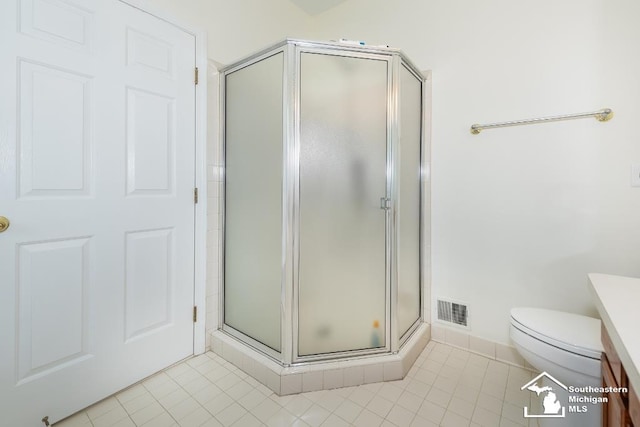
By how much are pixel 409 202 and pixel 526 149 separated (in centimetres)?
70

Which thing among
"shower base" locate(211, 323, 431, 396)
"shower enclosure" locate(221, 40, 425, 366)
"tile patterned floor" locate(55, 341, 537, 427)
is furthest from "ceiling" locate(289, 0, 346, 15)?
"tile patterned floor" locate(55, 341, 537, 427)

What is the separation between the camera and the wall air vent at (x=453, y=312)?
1.88 m

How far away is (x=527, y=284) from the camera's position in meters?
1.66

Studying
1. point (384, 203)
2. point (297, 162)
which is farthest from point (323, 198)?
point (384, 203)

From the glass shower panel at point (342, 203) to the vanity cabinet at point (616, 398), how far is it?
89cm

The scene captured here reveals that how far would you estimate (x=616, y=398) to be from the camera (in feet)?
2.62

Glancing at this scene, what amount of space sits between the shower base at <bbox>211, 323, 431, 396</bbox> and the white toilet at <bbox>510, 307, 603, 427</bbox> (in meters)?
0.61

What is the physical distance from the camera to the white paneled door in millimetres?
1157

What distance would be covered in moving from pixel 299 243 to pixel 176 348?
0.98 m

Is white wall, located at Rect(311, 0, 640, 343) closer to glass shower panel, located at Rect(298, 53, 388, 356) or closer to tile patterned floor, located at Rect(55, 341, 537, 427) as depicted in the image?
tile patterned floor, located at Rect(55, 341, 537, 427)

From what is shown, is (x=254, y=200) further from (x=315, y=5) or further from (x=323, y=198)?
(x=315, y=5)

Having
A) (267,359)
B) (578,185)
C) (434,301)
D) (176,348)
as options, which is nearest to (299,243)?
(267,359)

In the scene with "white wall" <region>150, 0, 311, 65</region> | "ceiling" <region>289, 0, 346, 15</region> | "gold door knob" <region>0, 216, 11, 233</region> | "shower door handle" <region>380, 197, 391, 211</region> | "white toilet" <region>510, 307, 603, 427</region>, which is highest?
"ceiling" <region>289, 0, 346, 15</region>

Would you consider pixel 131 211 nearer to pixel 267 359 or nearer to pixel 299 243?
pixel 299 243
